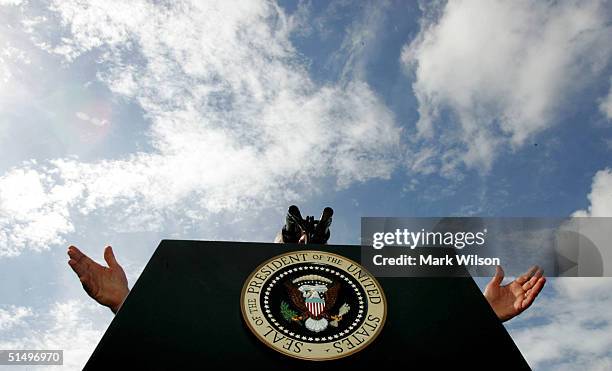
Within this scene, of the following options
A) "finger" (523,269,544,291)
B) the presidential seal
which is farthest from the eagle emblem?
"finger" (523,269,544,291)

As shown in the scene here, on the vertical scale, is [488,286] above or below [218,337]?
above

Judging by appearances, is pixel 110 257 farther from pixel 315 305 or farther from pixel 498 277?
pixel 498 277

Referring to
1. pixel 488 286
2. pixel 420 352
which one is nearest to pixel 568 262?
pixel 488 286

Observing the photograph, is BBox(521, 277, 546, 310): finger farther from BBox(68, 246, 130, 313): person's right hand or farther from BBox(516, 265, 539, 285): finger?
BBox(68, 246, 130, 313): person's right hand

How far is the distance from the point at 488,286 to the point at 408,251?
136 cm

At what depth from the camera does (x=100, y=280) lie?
23.2 ft

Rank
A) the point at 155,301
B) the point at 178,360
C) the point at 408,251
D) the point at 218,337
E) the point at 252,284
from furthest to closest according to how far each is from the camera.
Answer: the point at 408,251 < the point at 252,284 < the point at 155,301 < the point at 218,337 < the point at 178,360

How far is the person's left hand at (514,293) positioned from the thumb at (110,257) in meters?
5.67

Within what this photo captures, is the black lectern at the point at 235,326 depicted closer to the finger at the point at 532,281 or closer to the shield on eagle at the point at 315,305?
the shield on eagle at the point at 315,305

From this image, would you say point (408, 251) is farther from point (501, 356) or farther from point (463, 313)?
point (501, 356)

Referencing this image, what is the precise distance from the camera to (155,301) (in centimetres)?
579

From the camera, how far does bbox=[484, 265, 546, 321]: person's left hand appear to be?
23.9ft

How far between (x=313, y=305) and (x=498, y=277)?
3353 millimetres

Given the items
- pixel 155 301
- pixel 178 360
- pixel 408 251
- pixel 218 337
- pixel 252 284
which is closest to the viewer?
pixel 178 360
